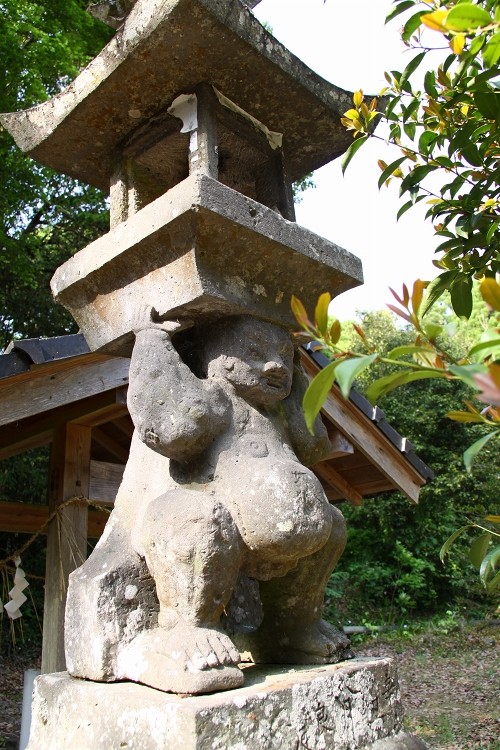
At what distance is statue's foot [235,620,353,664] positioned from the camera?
1.77 meters

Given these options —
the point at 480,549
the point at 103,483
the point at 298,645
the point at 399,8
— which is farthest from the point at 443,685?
the point at 399,8

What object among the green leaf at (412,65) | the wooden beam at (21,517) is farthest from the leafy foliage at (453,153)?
the wooden beam at (21,517)

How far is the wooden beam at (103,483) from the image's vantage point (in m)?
4.52

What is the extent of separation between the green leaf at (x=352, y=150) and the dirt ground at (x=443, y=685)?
3740 millimetres

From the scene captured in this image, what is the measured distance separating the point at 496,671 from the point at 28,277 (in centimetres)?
706

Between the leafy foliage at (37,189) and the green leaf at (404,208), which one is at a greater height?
the leafy foliage at (37,189)

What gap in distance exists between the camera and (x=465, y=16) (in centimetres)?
92

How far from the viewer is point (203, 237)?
1.72 meters

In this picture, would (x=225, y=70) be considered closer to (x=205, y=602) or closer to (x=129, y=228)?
(x=129, y=228)

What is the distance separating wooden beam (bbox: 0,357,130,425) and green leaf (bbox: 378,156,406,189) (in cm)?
210

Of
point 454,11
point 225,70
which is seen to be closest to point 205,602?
point 454,11

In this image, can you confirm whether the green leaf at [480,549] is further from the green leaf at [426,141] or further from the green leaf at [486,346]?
the green leaf at [426,141]

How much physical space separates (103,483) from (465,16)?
4.10 meters

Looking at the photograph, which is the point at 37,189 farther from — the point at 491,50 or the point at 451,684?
the point at 491,50
